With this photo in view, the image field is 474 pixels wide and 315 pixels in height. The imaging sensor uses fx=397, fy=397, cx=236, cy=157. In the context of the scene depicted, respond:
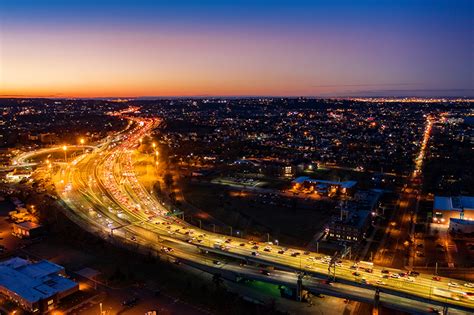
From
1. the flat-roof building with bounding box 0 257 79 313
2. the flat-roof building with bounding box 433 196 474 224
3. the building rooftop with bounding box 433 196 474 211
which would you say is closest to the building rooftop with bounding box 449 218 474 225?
the flat-roof building with bounding box 433 196 474 224

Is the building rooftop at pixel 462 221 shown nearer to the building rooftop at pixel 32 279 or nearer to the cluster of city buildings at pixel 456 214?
the cluster of city buildings at pixel 456 214

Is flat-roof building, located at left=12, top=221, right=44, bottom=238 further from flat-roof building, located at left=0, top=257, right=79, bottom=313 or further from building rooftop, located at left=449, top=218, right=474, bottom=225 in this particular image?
building rooftop, located at left=449, top=218, right=474, bottom=225

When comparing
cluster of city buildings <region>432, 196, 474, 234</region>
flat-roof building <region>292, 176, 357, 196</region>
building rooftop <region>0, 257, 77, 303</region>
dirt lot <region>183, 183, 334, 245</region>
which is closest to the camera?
building rooftop <region>0, 257, 77, 303</region>

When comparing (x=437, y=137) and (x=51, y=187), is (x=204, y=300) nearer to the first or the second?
(x=51, y=187)

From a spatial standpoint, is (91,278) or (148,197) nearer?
(91,278)

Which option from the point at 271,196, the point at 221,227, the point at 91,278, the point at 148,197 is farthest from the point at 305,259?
the point at 148,197

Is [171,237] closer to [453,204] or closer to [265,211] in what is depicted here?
[265,211]
